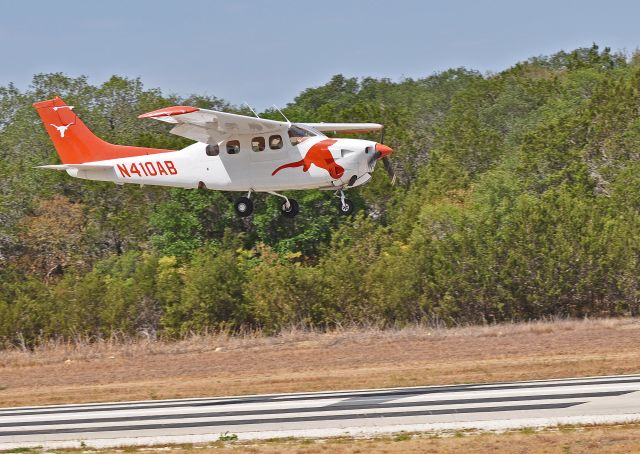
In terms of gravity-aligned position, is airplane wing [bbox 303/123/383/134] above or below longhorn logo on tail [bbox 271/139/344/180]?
above

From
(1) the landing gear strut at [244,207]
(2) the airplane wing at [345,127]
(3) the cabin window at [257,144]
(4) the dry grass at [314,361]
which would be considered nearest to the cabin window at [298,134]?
(3) the cabin window at [257,144]

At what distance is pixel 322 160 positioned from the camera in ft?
94.3

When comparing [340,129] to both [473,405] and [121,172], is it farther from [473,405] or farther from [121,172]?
[473,405]

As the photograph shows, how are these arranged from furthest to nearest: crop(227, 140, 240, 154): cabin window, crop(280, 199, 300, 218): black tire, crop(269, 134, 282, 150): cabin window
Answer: crop(280, 199, 300, 218): black tire → crop(227, 140, 240, 154): cabin window → crop(269, 134, 282, 150): cabin window

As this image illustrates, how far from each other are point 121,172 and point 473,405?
14089 mm

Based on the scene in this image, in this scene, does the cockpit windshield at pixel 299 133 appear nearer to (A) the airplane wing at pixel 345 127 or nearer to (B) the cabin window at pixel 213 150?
(A) the airplane wing at pixel 345 127

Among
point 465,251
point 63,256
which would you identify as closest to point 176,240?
point 63,256

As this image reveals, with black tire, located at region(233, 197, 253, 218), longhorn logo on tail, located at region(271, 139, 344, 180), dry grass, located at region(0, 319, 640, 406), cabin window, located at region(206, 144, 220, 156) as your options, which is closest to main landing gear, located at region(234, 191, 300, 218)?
black tire, located at region(233, 197, 253, 218)

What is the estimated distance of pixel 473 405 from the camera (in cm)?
2259

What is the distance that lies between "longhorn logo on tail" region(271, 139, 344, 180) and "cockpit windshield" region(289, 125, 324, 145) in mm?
525

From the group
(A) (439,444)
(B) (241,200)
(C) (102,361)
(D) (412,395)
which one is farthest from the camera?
(C) (102,361)

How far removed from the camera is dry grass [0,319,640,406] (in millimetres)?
29844

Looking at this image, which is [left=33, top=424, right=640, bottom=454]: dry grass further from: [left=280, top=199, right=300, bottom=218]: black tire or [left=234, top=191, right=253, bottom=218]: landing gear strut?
[left=234, top=191, right=253, bottom=218]: landing gear strut

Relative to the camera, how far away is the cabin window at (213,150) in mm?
30147
